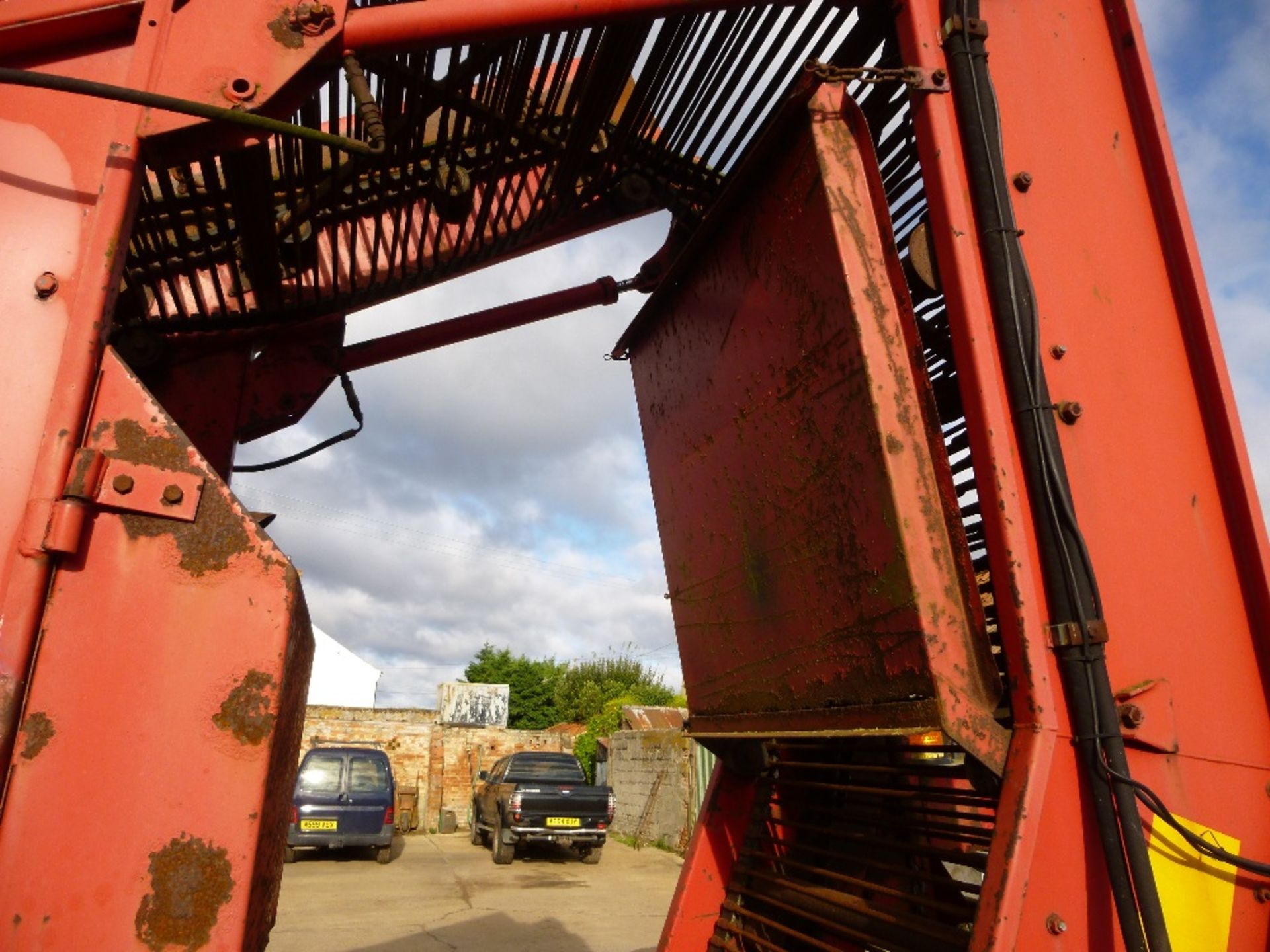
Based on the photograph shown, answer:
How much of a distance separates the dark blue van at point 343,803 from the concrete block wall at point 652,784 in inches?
177

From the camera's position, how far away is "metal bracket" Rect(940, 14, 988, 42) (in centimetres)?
186

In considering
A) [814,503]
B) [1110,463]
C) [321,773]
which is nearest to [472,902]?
[321,773]

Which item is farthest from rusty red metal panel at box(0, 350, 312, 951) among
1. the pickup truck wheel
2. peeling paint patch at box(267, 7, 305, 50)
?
the pickup truck wheel

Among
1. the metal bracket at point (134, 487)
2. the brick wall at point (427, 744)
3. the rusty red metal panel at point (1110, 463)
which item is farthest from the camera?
the brick wall at point (427, 744)

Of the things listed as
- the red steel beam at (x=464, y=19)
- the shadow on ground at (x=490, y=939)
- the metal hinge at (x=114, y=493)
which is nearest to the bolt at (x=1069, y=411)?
the red steel beam at (x=464, y=19)

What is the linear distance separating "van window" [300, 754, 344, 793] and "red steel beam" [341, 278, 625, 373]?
11330 mm

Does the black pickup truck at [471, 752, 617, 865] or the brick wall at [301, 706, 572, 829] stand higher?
the brick wall at [301, 706, 572, 829]

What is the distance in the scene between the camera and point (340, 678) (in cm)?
3478

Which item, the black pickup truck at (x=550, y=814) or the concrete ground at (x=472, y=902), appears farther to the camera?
the black pickup truck at (x=550, y=814)

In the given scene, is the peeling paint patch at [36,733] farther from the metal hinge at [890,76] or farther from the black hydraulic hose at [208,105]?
the metal hinge at [890,76]

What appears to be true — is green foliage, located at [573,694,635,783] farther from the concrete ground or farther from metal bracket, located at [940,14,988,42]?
metal bracket, located at [940,14,988,42]

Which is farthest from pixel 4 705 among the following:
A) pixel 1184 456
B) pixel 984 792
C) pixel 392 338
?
pixel 392 338

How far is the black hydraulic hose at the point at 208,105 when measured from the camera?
134 centimetres

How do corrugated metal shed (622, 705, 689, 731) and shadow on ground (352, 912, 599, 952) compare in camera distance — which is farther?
corrugated metal shed (622, 705, 689, 731)
